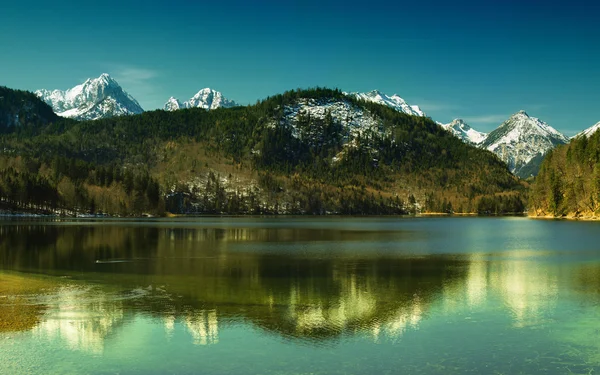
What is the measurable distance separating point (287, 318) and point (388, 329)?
647cm

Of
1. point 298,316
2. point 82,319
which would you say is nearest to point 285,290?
point 298,316

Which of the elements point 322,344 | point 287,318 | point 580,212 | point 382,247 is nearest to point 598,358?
point 322,344

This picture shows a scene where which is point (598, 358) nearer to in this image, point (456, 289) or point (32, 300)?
point (456, 289)

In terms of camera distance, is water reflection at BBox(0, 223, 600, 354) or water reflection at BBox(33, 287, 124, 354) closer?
water reflection at BBox(33, 287, 124, 354)

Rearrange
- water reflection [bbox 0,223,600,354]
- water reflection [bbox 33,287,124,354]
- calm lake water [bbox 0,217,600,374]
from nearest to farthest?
calm lake water [bbox 0,217,600,374]
water reflection [bbox 33,287,124,354]
water reflection [bbox 0,223,600,354]

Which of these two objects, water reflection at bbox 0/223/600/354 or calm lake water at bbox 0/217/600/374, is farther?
water reflection at bbox 0/223/600/354

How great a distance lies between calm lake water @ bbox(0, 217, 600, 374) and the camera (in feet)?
78.2

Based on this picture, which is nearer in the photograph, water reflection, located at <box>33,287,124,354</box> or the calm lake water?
the calm lake water

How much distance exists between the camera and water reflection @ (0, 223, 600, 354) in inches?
1201

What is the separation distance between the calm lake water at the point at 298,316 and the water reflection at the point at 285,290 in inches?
6.1

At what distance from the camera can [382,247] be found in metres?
84.2

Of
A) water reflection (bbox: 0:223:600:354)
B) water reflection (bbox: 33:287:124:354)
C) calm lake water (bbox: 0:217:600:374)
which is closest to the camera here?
calm lake water (bbox: 0:217:600:374)

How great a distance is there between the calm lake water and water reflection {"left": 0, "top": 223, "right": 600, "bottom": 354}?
0.16m

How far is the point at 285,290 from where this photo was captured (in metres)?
42.5
